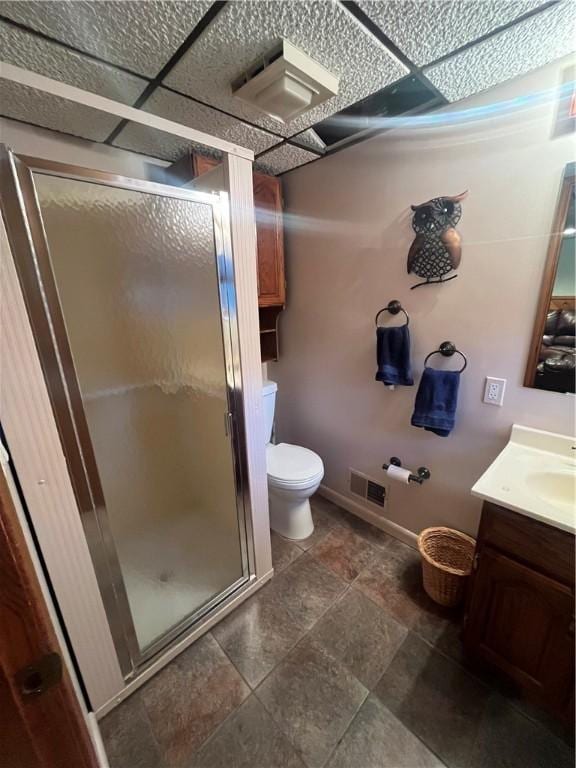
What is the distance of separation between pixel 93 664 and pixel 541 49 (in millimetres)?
2659

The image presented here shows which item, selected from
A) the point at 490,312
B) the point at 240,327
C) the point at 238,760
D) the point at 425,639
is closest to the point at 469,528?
the point at 425,639

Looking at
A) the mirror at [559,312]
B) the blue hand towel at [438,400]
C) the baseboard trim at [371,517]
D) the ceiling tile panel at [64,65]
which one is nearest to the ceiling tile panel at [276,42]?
the ceiling tile panel at [64,65]

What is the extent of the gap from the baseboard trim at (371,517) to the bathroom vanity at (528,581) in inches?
27.4

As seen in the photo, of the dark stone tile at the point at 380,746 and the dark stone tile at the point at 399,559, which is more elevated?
the dark stone tile at the point at 399,559

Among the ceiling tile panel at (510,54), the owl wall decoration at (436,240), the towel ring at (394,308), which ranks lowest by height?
the towel ring at (394,308)

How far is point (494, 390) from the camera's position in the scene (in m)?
1.47

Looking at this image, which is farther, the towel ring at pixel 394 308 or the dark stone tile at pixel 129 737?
the towel ring at pixel 394 308

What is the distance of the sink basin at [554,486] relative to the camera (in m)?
1.23

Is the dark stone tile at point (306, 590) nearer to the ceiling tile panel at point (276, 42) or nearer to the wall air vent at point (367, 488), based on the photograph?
the wall air vent at point (367, 488)

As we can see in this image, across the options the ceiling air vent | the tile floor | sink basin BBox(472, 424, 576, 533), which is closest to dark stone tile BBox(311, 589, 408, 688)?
the tile floor

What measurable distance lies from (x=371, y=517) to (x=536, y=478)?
1129mm

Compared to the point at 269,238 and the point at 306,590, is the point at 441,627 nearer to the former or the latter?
the point at 306,590

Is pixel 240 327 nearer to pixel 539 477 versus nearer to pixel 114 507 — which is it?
pixel 114 507

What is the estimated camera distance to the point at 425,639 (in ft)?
4.74
